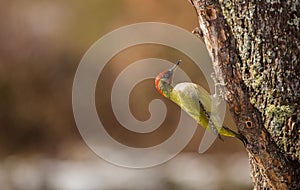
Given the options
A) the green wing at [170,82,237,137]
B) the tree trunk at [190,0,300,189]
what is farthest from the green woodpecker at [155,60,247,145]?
the tree trunk at [190,0,300,189]

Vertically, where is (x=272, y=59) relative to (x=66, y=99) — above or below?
below

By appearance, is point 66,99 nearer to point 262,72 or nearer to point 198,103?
point 198,103

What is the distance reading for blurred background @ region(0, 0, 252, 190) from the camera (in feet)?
16.5

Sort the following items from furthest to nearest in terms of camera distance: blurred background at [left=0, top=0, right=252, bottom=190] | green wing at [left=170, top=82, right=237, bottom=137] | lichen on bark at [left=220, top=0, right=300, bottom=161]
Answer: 1. blurred background at [left=0, top=0, right=252, bottom=190]
2. green wing at [left=170, top=82, right=237, bottom=137]
3. lichen on bark at [left=220, top=0, right=300, bottom=161]

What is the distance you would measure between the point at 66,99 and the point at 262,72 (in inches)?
170

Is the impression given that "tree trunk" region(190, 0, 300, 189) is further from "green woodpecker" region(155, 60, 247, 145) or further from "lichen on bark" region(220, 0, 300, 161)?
"green woodpecker" region(155, 60, 247, 145)

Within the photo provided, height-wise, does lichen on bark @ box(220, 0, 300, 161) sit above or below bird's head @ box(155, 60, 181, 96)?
below

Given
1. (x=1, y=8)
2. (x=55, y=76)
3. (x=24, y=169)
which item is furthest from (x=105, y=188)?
(x=1, y=8)

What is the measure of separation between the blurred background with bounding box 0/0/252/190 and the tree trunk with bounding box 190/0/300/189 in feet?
12.2

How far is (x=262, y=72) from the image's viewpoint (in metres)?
1.23

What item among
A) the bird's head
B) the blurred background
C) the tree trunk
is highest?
the blurred background

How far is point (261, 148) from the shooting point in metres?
1.23

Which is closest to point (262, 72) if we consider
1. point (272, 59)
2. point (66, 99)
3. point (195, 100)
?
point (272, 59)

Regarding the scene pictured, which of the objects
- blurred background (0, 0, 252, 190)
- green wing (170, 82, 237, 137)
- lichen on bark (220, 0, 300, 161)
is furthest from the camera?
blurred background (0, 0, 252, 190)
